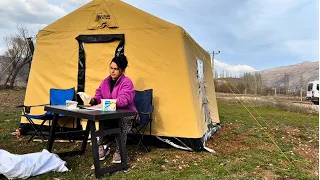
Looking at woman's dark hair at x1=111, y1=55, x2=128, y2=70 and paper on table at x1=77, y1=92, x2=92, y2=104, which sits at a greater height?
woman's dark hair at x1=111, y1=55, x2=128, y2=70

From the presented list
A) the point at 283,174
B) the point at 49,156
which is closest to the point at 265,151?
the point at 283,174

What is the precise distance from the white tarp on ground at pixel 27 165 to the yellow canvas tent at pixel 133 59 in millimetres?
1585

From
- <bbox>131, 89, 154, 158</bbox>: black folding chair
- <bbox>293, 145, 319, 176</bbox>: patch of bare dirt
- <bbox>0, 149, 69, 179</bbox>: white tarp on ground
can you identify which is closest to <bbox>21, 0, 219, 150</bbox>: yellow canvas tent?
<bbox>131, 89, 154, 158</bbox>: black folding chair

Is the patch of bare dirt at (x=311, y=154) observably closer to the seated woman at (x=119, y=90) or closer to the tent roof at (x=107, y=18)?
the seated woman at (x=119, y=90)

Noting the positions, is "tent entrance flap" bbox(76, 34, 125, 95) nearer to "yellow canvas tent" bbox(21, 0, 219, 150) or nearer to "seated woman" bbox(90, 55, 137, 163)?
"yellow canvas tent" bbox(21, 0, 219, 150)

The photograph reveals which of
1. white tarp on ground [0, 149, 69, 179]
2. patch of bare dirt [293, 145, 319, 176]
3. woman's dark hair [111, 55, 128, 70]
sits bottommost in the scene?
patch of bare dirt [293, 145, 319, 176]

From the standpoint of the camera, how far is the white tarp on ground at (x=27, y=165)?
264cm

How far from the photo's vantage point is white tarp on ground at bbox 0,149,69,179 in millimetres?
2645

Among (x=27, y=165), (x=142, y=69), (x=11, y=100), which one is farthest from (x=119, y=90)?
(x=11, y=100)

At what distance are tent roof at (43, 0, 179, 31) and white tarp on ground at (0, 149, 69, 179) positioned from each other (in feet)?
7.63

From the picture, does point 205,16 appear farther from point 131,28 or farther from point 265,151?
point 265,151

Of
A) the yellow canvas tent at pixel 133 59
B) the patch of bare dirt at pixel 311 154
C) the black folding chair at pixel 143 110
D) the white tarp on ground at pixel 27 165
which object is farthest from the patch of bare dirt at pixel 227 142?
the white tarp on ground at pixel 27 165

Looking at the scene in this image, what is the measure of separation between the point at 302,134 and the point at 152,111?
384 centimetres

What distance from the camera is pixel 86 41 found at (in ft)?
14.9
